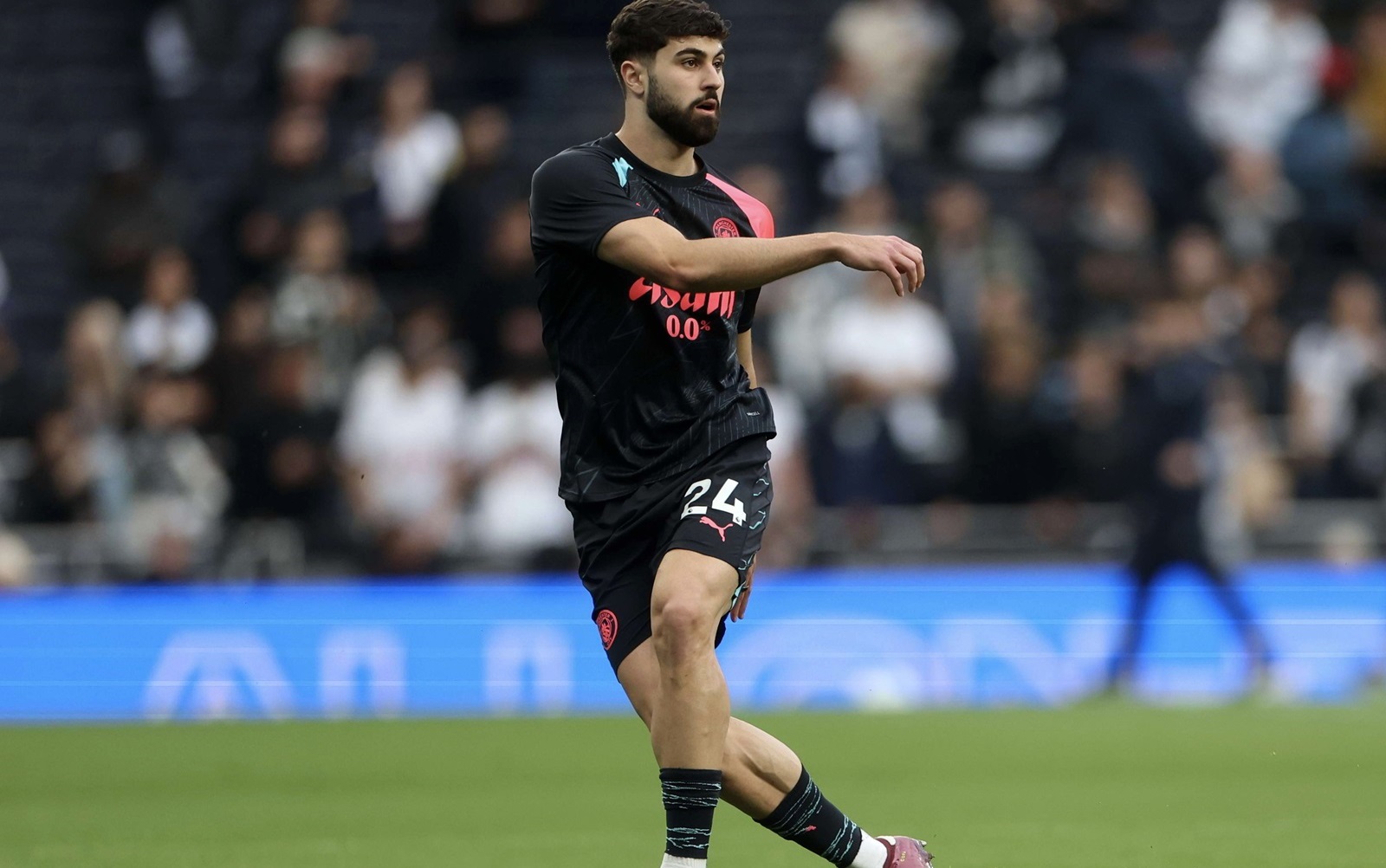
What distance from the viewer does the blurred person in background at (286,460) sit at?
13383 millimetres

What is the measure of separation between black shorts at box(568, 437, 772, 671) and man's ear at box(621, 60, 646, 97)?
3.17 ft

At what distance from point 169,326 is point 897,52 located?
568cm

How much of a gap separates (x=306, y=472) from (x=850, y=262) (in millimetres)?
8776

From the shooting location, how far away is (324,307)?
46.1 feet

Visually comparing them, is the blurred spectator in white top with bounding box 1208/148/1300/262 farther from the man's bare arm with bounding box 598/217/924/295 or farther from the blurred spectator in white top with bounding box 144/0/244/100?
the man's bare arm with bounding box 598/217/924/295

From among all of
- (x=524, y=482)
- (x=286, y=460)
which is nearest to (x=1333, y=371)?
(x=524, y=482)

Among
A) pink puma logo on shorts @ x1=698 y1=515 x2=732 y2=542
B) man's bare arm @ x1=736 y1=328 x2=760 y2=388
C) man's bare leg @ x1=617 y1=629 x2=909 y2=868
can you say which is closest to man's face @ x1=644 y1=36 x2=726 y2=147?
man's bare arm @ x1=736 y1=328 x2=760 y2=388

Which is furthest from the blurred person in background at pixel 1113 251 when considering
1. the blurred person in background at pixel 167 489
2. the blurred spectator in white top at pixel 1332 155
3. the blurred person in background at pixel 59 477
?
the blurred person in background at pixel 59 477

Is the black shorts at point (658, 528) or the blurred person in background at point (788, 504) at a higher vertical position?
the black shorts at point (658, 528)

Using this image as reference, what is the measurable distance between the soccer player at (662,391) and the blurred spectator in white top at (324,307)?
8426 millimetres

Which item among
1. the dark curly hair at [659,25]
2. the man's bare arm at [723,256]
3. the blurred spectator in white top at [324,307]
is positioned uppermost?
the dark curly hair at [659,25]

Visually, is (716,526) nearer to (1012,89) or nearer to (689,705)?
(689,705)

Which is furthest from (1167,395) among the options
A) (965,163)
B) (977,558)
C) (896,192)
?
(965,163)

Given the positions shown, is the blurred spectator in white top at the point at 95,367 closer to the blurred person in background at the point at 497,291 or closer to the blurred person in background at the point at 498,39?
the blurred person in background at the point at 497,291
